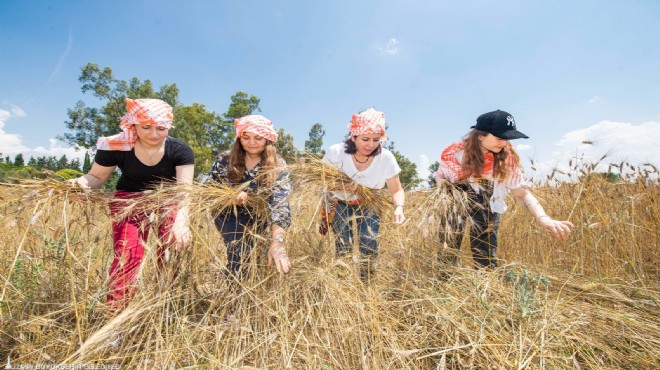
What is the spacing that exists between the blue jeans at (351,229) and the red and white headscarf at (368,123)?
56 centimetres

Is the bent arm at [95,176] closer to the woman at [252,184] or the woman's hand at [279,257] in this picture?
the woman at [252,184]

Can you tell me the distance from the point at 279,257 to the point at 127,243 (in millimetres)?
958

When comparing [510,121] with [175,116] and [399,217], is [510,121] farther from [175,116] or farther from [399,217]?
[175,116]

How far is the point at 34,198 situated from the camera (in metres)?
1.59

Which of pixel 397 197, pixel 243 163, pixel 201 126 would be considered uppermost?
pixel 201 126

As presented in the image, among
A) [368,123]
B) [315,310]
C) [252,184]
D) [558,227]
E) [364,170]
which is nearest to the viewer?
[315,310]

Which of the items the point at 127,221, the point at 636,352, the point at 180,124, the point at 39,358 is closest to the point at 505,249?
the point at 636,352

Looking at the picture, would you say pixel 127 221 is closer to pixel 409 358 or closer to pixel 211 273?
pixel 211 273

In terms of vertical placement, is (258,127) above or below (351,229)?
above

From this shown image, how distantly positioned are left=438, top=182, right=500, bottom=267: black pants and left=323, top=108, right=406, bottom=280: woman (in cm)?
34

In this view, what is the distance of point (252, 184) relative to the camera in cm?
207

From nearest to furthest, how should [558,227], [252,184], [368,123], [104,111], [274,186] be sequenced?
[558,227] < [274,186] < [252,184] < [368,123] < [104,111]

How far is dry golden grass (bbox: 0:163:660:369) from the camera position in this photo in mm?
1362

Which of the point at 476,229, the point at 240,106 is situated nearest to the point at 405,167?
the point at 240,106
